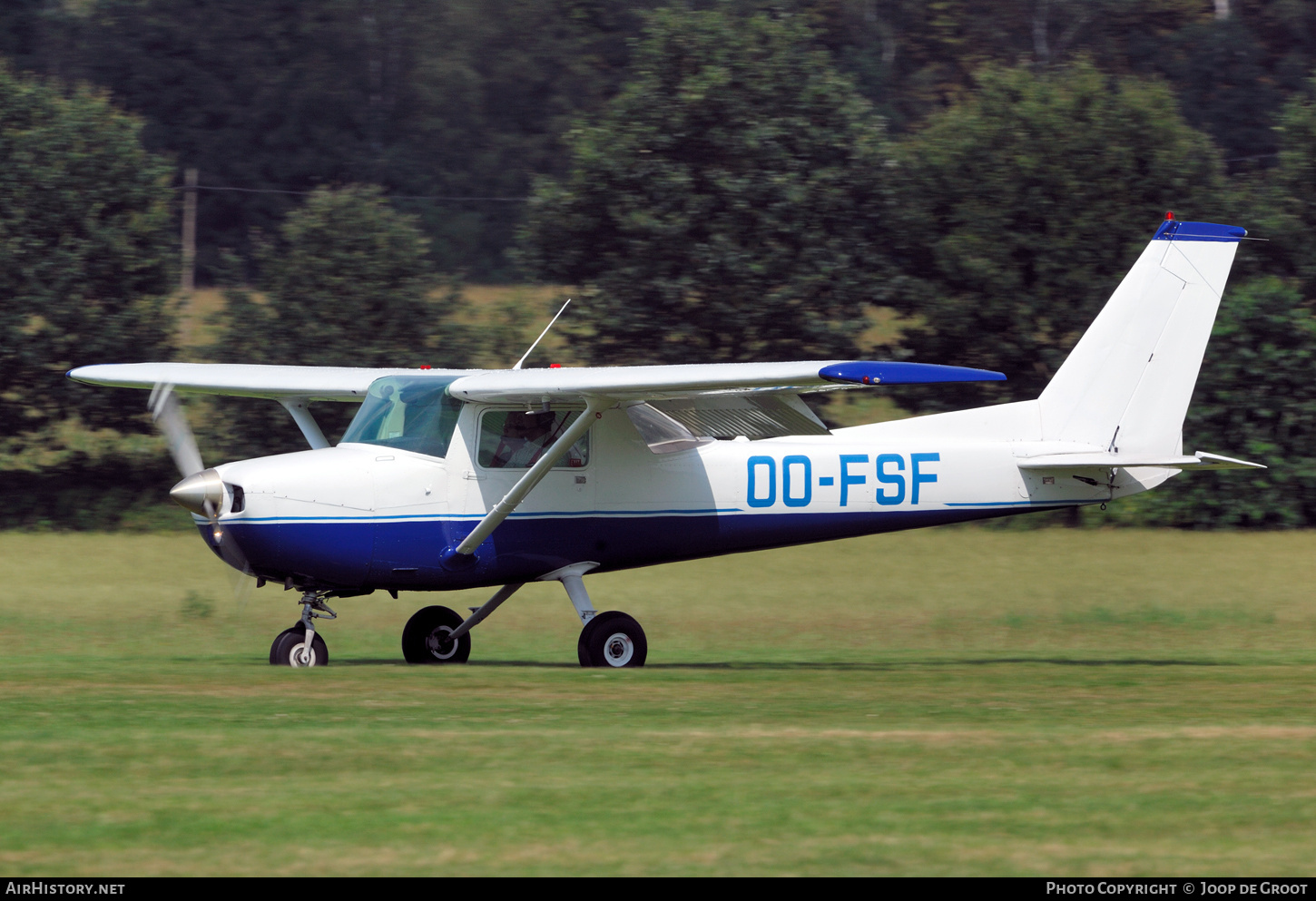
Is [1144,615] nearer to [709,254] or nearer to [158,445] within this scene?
[709,254]

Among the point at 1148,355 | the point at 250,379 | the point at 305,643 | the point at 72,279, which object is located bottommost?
the point at 305,643

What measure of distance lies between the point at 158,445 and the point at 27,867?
2037cm

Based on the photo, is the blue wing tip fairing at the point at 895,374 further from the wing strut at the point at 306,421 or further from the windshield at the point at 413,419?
the wing strut at the point at 306,421

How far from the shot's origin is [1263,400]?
2275cm

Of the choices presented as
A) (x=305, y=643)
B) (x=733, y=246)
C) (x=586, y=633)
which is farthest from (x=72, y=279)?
(x=586, y=633)

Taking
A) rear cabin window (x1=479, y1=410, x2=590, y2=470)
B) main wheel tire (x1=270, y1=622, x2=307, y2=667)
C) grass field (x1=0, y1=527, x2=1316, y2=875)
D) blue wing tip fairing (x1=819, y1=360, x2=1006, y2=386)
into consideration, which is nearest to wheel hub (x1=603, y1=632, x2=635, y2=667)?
grass field (x1=0, y1=527, x2=1316, y2=875)

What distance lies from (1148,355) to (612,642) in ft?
17.4

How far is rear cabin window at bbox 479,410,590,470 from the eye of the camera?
12461 mm

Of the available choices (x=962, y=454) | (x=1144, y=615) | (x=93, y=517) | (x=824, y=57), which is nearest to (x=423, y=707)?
(x=962, y=454)

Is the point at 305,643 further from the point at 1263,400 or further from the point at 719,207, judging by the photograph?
the point at 1263,400

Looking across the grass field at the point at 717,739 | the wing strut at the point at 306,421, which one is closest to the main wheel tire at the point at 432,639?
the grass field at the point at 717,739

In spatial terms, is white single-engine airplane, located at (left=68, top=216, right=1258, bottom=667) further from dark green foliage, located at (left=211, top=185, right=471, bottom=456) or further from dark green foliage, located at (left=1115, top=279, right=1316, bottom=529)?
dark green foliage, located at (left=211, top=185, right=471, bottom=456)

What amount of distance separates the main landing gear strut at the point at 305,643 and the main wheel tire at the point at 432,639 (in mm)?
1265

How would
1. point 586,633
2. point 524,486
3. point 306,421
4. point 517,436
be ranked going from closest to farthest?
1. point 524,486
2. point 517,436
3. point 586,633
4. point 306,421
